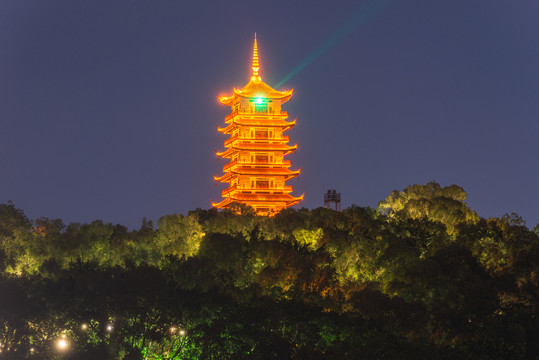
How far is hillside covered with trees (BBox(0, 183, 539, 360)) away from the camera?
5338 cm

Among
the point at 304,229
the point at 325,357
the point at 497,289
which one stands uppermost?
the point at 304,229

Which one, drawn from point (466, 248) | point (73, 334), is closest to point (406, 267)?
point (466, 248)

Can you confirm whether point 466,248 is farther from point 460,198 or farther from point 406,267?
point 460,198

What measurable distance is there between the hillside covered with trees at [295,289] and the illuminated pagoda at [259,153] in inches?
1403

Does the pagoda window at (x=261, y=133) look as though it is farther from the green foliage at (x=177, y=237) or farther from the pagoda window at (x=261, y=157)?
the green foliage at (x=177, y=237)

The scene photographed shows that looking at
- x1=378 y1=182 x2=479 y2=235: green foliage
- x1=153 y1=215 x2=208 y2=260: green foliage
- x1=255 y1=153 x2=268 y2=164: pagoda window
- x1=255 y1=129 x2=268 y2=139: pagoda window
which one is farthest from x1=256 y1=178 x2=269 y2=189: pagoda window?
x1=378 y1=182 x2=479 y2=235: green foliage

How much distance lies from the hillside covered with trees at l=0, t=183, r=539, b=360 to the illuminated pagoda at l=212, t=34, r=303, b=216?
35.6 metres

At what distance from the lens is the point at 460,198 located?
233 ft

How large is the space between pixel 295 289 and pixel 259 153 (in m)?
54.9

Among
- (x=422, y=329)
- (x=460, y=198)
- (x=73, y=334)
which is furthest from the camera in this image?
(x=460, y=198)

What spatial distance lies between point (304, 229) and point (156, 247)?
12.7 meters

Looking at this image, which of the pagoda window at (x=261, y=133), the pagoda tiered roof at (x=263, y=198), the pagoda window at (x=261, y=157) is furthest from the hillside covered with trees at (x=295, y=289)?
the pagoda window at (x=261, y=133)

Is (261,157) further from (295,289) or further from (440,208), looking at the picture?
(295,289)

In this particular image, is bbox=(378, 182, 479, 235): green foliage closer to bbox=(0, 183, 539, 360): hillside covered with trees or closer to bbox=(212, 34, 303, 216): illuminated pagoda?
bbox=(0, 183, 539, 360): hillside covered with trees
